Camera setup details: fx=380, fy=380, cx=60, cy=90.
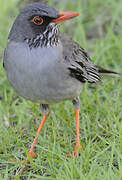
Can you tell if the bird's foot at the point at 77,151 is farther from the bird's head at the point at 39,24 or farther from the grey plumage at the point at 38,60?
the bird's head at the point at 39,24

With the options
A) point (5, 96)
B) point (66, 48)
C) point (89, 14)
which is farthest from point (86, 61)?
point (89, 14)

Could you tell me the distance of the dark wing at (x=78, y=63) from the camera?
5.46 meters

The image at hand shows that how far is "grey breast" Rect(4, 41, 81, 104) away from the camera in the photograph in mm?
4988

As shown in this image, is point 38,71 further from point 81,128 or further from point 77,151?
point 81,128

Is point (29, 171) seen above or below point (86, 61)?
below

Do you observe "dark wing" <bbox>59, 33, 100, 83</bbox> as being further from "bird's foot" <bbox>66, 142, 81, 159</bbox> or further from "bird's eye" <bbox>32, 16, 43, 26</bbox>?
"bird's foot" <bbox>66, 142, 81, 159</bbox>

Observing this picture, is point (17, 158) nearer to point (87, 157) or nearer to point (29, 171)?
point (29, 171)

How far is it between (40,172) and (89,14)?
535 cm

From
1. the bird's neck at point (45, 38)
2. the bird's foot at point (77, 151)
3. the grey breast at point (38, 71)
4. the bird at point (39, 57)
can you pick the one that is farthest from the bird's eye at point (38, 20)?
the bird's foot at point (77, 151)

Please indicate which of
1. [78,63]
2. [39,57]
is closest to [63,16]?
[39,57]

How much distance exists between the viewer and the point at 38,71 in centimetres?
497

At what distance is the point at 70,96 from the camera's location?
217 inches

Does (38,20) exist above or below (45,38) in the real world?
above

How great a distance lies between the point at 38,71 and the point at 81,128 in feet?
5.44
